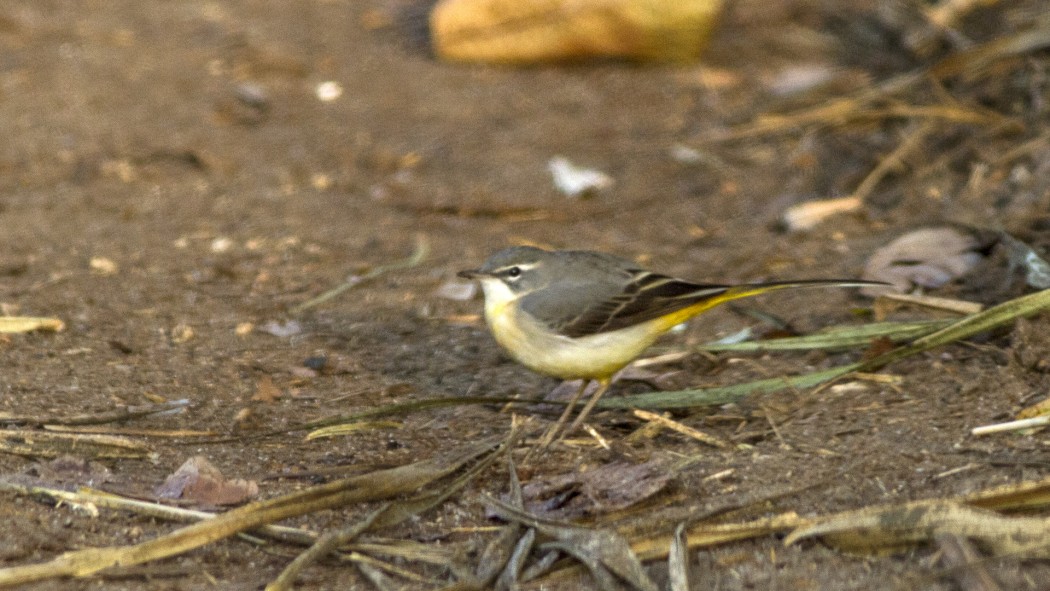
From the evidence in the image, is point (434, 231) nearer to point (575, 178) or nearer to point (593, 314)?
point (575, 178)

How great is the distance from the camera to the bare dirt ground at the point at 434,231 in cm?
397

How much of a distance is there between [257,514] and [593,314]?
Answer: 1733mm

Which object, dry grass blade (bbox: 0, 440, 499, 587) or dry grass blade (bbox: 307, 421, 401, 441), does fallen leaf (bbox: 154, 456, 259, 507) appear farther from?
dry grass blade (bbox: 307, 421, 401, 441)

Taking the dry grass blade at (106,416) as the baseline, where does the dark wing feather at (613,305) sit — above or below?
above

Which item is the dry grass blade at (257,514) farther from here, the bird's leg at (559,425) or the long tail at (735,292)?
the long tail at (735,292)

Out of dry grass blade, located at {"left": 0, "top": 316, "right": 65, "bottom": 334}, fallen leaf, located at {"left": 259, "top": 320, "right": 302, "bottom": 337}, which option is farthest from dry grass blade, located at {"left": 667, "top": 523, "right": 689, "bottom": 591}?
dry grass blade, located at {"left": 0, "top": 316, "right": 65, "bottom": 334}

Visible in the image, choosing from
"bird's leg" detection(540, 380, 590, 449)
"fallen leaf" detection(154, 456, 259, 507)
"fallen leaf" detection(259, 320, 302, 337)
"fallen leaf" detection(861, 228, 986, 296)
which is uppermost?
"fallen leaf" detection(154, 456, 259, 507)

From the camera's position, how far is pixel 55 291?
19.3ft

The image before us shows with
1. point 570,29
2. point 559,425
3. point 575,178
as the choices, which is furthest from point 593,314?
point 570,29

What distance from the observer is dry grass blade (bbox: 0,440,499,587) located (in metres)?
3.42

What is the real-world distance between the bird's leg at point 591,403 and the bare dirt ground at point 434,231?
0.39 ft

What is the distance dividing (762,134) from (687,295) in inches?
152

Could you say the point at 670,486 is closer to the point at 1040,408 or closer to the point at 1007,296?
the point at 1040,408

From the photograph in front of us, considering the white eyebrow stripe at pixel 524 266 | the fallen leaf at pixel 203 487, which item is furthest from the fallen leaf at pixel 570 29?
the fallen leaf at pixel 203 487
